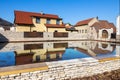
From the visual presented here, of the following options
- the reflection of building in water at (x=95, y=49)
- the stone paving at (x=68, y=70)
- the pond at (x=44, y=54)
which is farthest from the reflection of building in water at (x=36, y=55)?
the stone paving at (x=68, y=70)

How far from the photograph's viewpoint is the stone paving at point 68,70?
4734 mm

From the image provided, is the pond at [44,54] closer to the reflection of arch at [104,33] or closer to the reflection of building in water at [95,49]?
the reflection of building in water at [95,49]

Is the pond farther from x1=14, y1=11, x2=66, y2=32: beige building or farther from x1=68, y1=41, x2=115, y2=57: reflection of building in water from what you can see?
x1=14, y1=11, x2=66, y2=32: beige building

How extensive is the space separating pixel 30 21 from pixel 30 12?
13.7 feet

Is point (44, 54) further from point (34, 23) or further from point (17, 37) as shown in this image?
point (34, 23)

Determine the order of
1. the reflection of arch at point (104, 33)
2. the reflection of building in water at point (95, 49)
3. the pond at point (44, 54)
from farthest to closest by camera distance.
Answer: the reflection of arch at point (104, 33) → the reflection of building in water at point (95, 49) → the pond at point (44, 54)

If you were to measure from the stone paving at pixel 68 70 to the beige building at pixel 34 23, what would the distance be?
24.1 meters

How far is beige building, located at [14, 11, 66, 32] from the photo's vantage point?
2836 cm

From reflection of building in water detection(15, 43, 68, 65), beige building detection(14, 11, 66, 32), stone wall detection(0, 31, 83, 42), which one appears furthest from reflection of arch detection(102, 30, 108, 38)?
reflection of building in water detection(15, 43, 68, 65)

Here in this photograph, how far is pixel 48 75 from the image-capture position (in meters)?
5.04

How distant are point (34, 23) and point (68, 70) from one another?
25.8 metres

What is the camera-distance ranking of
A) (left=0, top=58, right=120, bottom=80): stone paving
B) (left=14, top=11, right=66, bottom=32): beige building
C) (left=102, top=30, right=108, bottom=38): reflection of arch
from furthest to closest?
(left=102, top=30, right=108, bottom=38): reflection of arch, (left=14, top=11, right=66, bottom=32): beige building, (left=0, top=58, right=120, bottom=80): stone paving

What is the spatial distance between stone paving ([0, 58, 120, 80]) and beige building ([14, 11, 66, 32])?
24.1 metres

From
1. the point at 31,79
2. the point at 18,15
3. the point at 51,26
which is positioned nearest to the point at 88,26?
the point at 51,26
